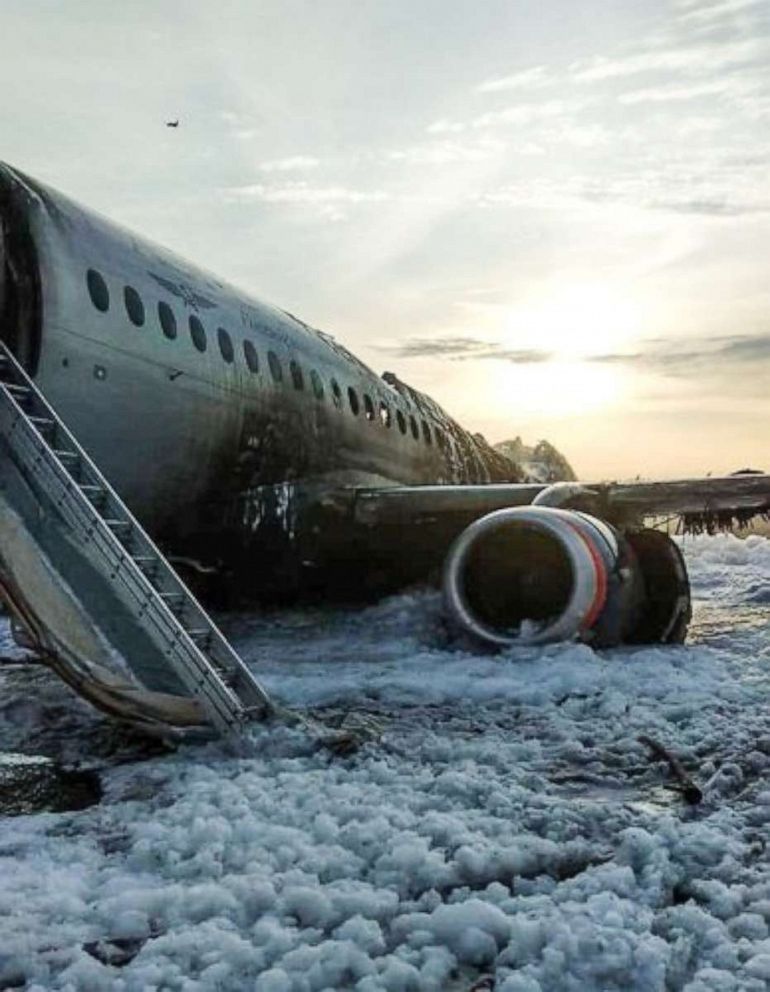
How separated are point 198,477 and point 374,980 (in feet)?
25.1

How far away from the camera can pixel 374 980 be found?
2730 millimetres

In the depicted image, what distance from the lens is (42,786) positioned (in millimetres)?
4895

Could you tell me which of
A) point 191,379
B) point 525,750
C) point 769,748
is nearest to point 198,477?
point 191,379

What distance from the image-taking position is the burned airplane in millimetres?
5805

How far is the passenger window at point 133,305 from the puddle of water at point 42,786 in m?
4.63

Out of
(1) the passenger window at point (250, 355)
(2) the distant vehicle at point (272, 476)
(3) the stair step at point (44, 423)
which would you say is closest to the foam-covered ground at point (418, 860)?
(3) the stair step at point (44, 423)

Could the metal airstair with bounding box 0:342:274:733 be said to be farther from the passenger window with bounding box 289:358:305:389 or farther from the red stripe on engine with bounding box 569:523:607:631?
the passenger window with bounding box 289:358:305:389

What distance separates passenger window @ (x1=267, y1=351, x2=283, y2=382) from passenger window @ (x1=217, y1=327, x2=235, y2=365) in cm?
86

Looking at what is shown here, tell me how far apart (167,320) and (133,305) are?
1.71ft

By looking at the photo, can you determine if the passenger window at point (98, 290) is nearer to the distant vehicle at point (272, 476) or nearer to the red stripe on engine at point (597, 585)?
the distant vehicle at point (272, 476)

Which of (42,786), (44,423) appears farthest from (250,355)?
(42,786)

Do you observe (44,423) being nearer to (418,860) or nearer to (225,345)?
(225,345)

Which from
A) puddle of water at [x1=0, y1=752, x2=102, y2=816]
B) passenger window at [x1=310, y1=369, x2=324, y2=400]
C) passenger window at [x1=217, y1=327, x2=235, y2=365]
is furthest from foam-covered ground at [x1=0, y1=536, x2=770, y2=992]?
passenger window at [x1=310, y1=369, x2=324, y2=400]

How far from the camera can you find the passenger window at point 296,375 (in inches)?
477
